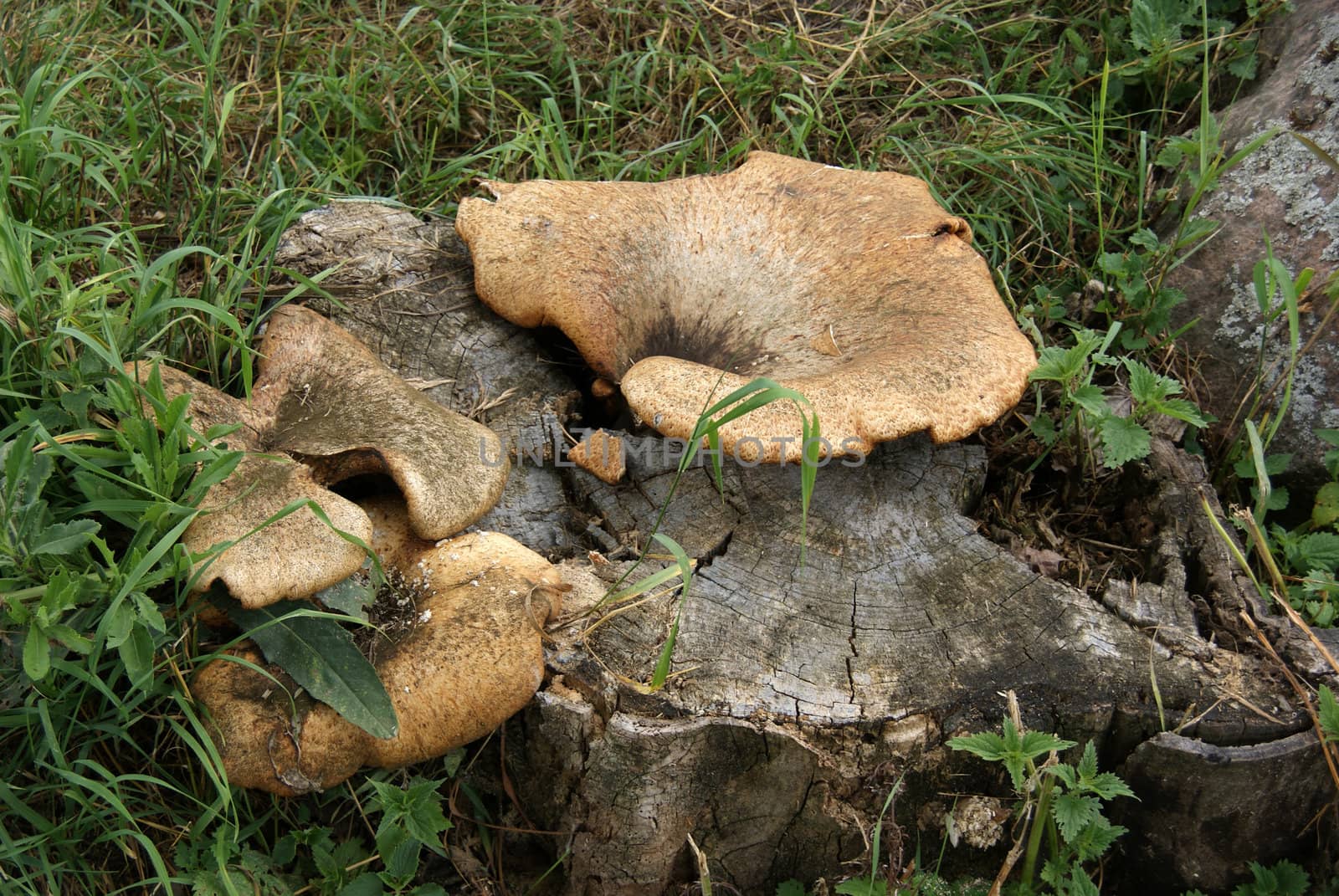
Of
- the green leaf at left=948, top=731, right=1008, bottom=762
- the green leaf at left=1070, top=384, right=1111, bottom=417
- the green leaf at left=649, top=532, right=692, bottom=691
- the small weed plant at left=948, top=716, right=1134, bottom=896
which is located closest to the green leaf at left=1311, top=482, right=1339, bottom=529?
the green leaf at left=1070, top=384, right=1111, bottom=417

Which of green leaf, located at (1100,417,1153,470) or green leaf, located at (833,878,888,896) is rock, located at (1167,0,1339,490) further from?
green leaf, located at (833,878,888,896)

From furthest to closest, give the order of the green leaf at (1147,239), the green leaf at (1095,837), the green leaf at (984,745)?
the green leaf at (1147,239) < the green leaf at (1095,837) < the green leaf at (984,745)

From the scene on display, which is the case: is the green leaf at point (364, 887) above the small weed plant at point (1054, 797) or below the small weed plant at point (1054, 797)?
below

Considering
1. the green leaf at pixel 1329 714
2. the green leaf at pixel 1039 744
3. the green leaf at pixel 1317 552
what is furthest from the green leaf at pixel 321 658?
the green leaf at pixel 1317 552

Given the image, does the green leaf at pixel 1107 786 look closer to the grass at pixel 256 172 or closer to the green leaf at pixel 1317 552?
the green leaf at pixel 1317 552

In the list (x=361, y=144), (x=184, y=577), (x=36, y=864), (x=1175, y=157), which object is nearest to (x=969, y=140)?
(x=1175, y=157)

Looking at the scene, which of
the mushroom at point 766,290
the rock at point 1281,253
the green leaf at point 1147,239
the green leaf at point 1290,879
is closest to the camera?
the green leaf at point 1290,879
